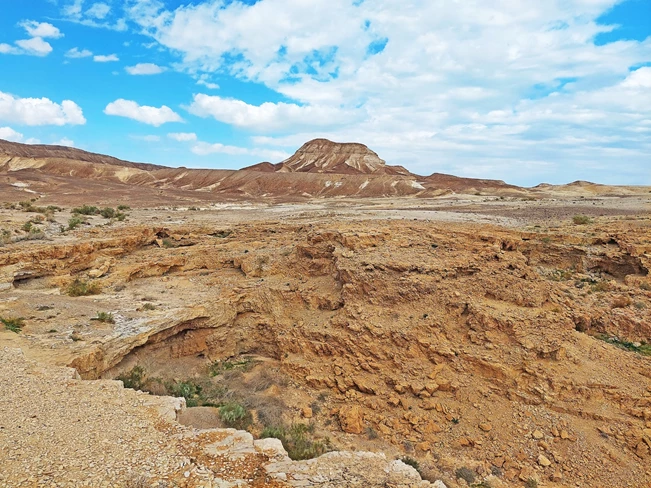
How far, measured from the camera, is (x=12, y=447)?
161 inches

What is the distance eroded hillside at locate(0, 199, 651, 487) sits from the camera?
6742mm

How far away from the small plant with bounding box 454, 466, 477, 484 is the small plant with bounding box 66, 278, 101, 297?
9.05m

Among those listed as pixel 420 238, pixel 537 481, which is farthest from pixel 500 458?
pixel 420 238

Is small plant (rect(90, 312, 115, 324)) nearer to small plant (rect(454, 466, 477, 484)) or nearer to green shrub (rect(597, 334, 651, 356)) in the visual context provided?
small plant (rect(454, 466, 477, 484))

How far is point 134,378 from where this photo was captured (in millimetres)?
7426

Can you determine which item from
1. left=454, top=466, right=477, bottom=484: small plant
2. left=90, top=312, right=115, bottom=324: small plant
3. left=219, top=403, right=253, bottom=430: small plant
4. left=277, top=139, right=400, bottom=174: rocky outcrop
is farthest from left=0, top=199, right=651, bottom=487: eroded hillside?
left=277, top=139, right=400, bottom=174: rocky outcrop

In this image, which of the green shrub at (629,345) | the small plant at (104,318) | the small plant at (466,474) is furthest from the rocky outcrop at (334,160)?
the small plant at (466,474)

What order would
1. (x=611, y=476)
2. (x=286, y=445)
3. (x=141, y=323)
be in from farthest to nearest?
(x=141, y=323), (x=611, y=476), (x=286, y=445)

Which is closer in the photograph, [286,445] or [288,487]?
Result: [288,487]

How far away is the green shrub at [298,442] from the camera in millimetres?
4823

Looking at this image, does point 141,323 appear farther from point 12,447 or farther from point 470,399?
point 470,399

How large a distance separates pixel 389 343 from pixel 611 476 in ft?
13.5

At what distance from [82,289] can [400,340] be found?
778 cm

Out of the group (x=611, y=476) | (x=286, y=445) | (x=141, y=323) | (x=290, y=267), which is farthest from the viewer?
(x=290, y=267)
